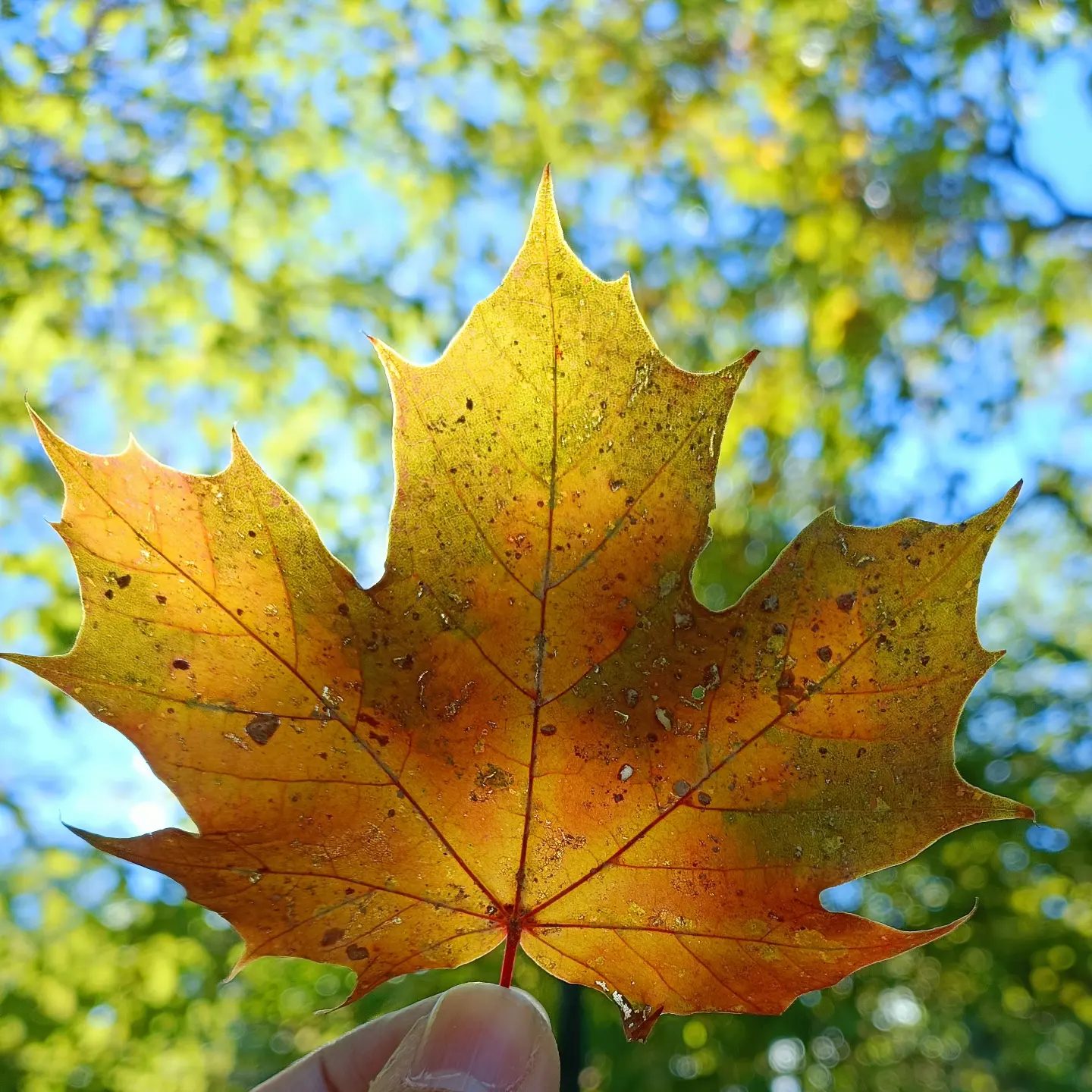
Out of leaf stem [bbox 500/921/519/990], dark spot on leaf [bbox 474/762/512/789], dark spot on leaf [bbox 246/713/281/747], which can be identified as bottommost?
leaf stem [bbox 500/921/519/990]

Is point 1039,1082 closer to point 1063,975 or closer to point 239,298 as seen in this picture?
point 1063,975

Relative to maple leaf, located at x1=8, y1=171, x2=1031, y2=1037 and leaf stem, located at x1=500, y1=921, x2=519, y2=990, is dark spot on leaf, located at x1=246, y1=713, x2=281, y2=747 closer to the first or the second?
maple leaf, located at x1=8, y1=171, x2=1031, y2=1037

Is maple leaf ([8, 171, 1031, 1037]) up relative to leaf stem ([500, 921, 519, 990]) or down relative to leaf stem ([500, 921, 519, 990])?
up

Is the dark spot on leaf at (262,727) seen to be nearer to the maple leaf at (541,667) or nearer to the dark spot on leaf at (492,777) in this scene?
the maple leaf at (541,667)

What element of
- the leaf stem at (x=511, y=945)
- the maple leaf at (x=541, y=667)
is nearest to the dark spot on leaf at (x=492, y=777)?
the maple leaf at (x=541, y=667)

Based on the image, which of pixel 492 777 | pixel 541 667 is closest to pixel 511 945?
pixel 492 777

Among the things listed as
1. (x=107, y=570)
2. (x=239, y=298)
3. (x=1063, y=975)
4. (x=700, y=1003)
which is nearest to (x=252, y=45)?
(x=239, y=298)

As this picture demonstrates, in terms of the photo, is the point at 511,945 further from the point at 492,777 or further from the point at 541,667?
the point at 541,667

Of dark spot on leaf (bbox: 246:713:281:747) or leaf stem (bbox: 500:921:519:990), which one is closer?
dark spot on leaf (bbox: 246:713:281:747)

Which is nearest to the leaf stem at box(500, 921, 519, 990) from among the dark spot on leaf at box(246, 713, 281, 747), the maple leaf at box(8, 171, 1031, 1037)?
the maple leaf at box(8, 171, 1031, 1037)

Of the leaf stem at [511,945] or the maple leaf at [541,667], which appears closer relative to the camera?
the maple leaf at [541,667]
